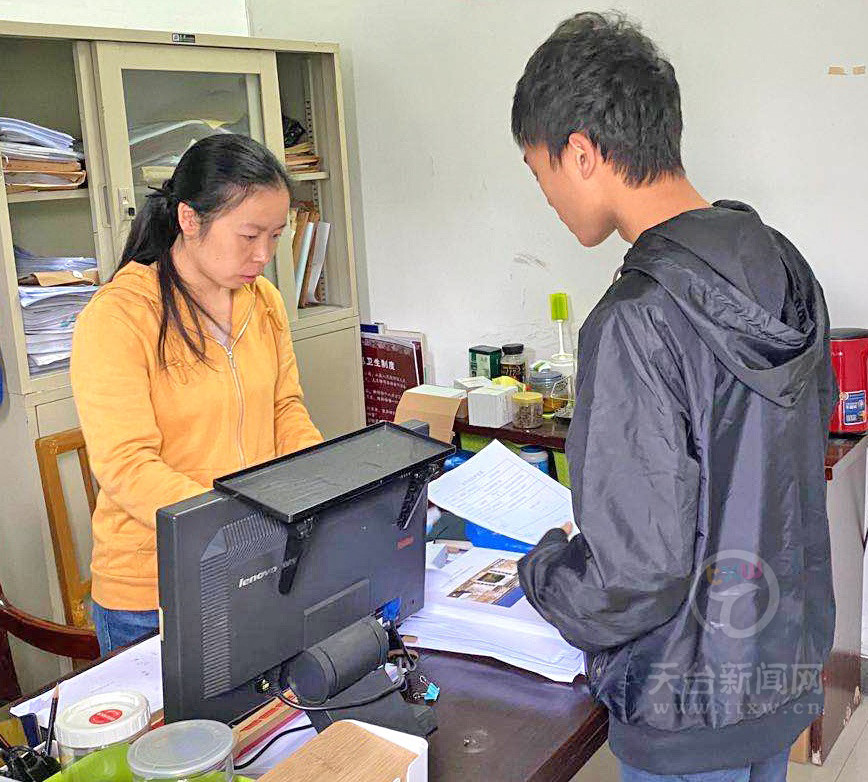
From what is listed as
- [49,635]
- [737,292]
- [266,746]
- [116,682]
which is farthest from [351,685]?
[49,635]

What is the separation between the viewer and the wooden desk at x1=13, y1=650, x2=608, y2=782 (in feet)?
3.75

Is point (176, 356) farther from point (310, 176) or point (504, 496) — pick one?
point (310, 176)

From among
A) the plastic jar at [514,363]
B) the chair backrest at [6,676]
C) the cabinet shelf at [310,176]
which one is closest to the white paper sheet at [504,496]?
the chair backrest at [6,676]

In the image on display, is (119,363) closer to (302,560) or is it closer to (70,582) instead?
(302,560)

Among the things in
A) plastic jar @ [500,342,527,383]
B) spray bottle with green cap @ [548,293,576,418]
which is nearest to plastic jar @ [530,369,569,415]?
spray bottle with green cap @ [548,293,576,418]

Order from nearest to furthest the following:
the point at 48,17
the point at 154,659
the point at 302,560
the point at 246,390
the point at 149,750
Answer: the point at 149,750 < the point at 302,560 < the point at 154,659 < the point at 246,390 < the point at 48,17

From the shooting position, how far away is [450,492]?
68.6 inches

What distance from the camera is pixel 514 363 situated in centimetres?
289

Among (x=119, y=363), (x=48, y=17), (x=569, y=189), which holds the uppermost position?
(x=48, y=17)

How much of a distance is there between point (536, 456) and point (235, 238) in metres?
1.01

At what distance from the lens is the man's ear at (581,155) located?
1183mm

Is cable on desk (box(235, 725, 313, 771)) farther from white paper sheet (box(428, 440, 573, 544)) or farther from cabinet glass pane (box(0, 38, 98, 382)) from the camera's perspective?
cabinet glass pane (box(0, 38, 98, 382))

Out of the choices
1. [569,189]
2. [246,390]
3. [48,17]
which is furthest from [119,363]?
[48,17]

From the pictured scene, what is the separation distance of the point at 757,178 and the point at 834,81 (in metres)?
0.28
